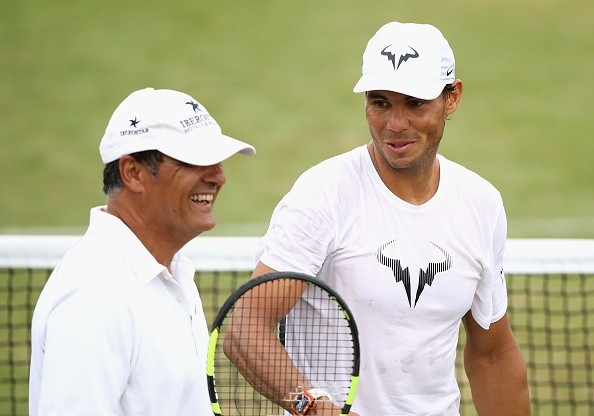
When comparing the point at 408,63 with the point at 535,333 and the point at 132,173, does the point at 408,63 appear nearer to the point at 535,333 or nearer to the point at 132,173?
the point at 132,173

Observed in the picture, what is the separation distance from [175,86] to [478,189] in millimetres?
14230

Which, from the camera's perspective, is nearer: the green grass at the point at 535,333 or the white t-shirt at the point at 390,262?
the white t-shirt at the point at 390,262

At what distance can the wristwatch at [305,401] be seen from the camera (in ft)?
14.4

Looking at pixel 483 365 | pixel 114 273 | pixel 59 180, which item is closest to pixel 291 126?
pixel 59 180

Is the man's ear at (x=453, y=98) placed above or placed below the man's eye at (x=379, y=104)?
above

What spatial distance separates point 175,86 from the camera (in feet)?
62.0

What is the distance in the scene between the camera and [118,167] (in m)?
4.12

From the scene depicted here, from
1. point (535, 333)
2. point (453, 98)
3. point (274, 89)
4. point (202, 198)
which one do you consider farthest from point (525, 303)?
point (274, 89)

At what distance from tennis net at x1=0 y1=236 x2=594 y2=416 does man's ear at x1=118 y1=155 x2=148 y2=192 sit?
143 inches

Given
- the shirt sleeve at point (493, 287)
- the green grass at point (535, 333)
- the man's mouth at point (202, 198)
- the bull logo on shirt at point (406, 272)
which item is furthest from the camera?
the green grass at point (535, 333)

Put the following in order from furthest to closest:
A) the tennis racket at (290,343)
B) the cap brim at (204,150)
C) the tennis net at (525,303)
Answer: the tennis net at (525,303) → the tennis racket at (290,343) → the cap brim at (204,150)

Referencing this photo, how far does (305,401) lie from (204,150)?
98 cm

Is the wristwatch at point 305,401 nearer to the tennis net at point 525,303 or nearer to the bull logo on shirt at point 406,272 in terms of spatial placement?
the bull logo on shirt at point 406,272

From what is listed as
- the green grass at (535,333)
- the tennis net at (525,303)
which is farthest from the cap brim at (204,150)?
the green grass at (535,333)
